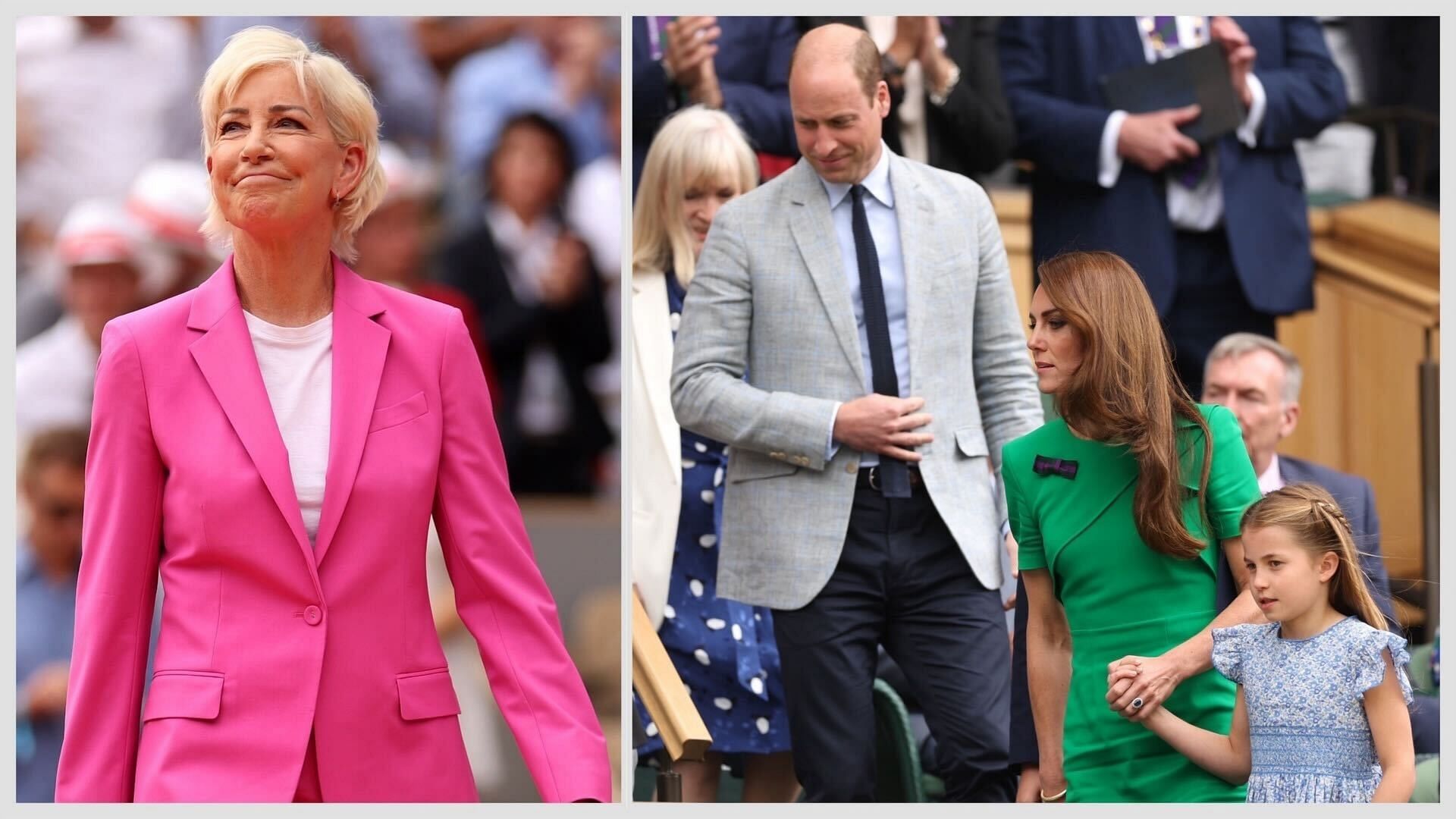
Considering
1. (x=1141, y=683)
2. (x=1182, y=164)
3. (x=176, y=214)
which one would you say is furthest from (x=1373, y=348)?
(x=176, y=214)

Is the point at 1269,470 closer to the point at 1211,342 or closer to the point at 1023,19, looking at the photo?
the point at 1211,342

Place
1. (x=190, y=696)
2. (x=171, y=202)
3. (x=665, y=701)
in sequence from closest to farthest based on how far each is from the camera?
(x=190, y=696) → (x=665, y=701) → (x=171, y=202)

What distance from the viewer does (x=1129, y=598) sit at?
4.20 m

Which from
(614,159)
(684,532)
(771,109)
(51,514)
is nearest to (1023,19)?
(771,109)

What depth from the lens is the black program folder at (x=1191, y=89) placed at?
19.2 feet

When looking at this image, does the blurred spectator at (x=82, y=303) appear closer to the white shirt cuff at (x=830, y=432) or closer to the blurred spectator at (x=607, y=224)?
the blurred spectator at (x=607, y=224)

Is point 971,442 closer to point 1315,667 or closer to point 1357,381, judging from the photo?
point 1315,667

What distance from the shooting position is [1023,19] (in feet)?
19.3

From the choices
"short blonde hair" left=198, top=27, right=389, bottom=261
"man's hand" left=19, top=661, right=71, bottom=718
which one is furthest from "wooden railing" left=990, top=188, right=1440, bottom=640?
"short blonde hair" left=198, top=27, right=389, bottom=261

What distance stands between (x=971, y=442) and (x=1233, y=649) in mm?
1002

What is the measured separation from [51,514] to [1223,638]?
294 centimetres

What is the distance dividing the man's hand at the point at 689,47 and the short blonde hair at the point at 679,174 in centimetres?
9

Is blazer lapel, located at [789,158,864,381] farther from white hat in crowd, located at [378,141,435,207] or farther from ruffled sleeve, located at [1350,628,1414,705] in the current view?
white hat in crowd, located at [378,141,435,207]

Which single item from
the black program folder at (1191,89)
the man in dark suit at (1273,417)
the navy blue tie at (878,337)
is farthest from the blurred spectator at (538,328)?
the man in dark suit at (1273,417)
